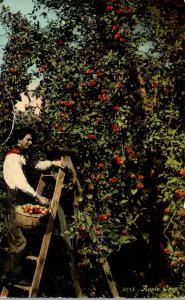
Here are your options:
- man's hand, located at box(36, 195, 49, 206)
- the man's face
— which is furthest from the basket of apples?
the man's face

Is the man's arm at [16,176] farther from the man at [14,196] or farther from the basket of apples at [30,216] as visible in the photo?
the basket of apples at [30,216]

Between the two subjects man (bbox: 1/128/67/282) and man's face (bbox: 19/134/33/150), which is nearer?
man (bbox: 1/128/67/282)

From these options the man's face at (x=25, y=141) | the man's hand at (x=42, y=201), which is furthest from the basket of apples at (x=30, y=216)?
the man's face at (x=25, y=141)

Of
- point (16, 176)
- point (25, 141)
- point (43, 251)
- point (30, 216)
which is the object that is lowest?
point (43, 251)

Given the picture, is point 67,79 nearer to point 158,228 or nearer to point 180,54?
point 180,54

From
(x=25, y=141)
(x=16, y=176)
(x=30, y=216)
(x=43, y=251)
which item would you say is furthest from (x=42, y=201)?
→ (x=25, y=141)

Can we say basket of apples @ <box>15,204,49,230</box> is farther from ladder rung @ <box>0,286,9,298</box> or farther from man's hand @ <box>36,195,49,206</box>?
ladder rung @ <box>0,286,9,298</box>

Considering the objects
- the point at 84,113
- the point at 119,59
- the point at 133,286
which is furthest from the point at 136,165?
the point at 133,286

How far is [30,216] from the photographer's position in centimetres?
348

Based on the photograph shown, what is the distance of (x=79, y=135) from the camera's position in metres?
4.30

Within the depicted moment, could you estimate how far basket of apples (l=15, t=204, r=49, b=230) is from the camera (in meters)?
3.49

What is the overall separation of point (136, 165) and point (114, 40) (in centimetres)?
126

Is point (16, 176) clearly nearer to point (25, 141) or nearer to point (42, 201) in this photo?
point (42, 201)

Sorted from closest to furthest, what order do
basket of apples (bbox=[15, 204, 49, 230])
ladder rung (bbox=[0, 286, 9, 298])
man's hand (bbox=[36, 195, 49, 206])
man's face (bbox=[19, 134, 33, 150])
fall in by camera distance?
basket of apples (bbox=[15, 204, 49, 230]) < man's hand (bbox=[36, 195, 49, 206]) < ladder rung (bbox=[0, 286, 9, 298]) < man's face (bbox=[19, 134, 33, 150])
